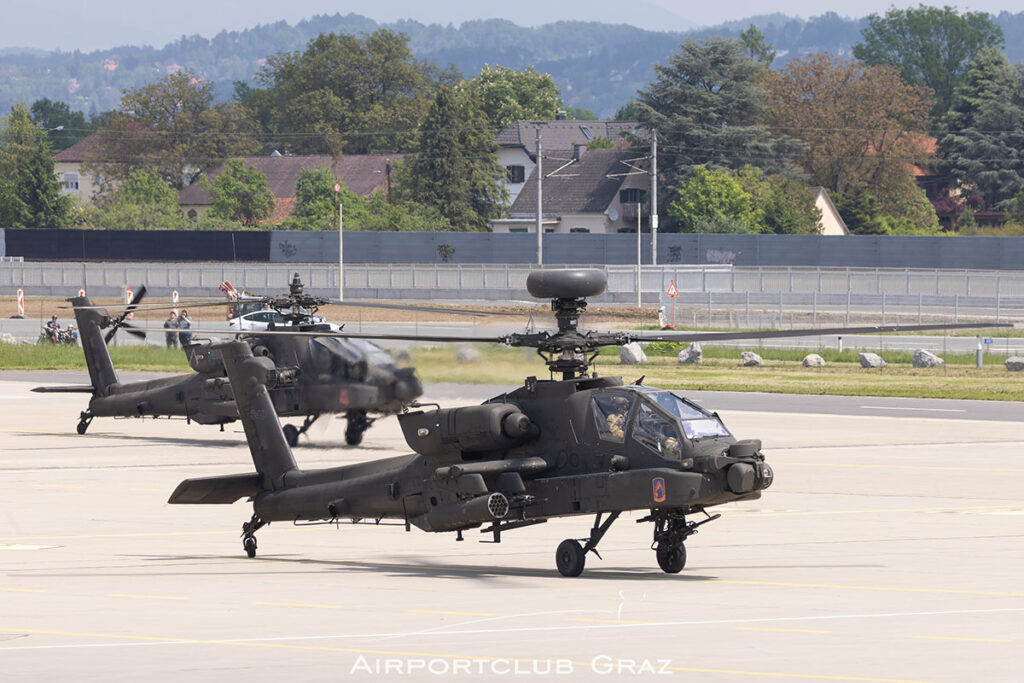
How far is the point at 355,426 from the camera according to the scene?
3272 centimetres

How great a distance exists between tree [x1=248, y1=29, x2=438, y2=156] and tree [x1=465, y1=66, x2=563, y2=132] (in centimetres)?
754

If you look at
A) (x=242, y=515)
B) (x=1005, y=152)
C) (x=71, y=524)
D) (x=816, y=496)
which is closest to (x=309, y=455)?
(x=242, y=515)

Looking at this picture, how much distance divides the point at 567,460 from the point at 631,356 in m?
42.2

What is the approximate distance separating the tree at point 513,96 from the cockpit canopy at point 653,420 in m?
168

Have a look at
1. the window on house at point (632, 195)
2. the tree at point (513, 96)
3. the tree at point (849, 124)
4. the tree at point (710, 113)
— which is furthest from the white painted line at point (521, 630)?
the tree at point (513, 96)

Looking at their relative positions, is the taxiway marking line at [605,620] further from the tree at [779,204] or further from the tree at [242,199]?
the tree at [242,199]

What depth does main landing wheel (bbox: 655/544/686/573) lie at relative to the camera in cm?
1828

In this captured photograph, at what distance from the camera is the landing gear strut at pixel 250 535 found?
68.4 ft

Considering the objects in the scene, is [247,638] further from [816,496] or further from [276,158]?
[276,158]

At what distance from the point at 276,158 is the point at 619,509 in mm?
146702

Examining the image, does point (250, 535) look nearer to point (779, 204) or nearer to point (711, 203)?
point (711, 203)

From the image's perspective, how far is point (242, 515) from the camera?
25562mm

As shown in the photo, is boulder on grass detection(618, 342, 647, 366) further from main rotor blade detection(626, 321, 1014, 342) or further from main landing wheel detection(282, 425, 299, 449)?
main rotor blade detection(626, 321, 1014, 342)

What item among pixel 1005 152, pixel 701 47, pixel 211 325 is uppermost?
pixel 701 47
